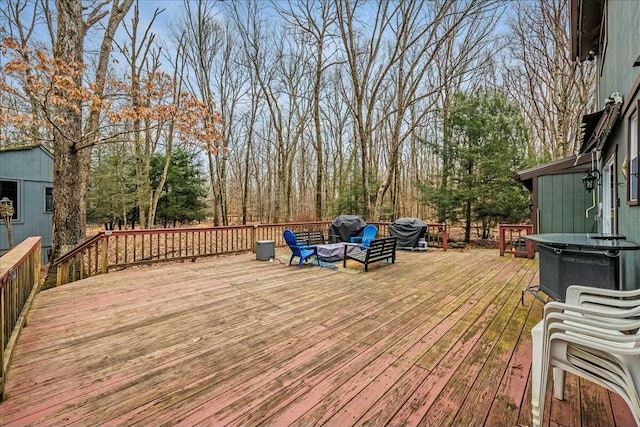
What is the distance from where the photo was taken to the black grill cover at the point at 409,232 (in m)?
8.38

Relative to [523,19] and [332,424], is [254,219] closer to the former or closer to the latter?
[523,19]

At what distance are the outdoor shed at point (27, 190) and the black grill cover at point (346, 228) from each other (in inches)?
432

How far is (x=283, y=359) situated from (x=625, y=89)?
4.50 metres

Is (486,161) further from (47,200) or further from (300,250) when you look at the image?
(47,200)

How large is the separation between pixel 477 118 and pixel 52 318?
1252 centimetres

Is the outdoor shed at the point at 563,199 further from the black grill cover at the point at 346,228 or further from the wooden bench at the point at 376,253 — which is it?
the black grill cover at the point at 346,228

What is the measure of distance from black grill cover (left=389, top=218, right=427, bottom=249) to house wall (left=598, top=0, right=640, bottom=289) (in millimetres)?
4791

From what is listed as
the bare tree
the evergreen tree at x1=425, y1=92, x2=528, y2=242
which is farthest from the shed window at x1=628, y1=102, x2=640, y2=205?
the evergreen tree at x1=425, y1=92, x2=528, y2=242

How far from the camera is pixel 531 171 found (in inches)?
266

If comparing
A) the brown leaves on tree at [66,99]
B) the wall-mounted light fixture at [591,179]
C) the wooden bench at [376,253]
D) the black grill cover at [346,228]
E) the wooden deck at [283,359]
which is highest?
the brown leaves on tree at [66,99]

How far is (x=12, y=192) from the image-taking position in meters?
9.97

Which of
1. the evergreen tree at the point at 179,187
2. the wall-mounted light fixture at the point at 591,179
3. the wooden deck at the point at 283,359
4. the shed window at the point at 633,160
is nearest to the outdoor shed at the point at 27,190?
the evergreen tree at the point at 179,187

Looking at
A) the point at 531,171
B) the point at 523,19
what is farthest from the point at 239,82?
the point at 531,171

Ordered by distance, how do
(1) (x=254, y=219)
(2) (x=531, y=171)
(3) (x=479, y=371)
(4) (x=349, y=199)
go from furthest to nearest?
1. (1) (x=254, y=219)
2. (4) (x=349, y=199)
3. (2) (x=531, y=171)
4. (3) (x=479, y=371)
